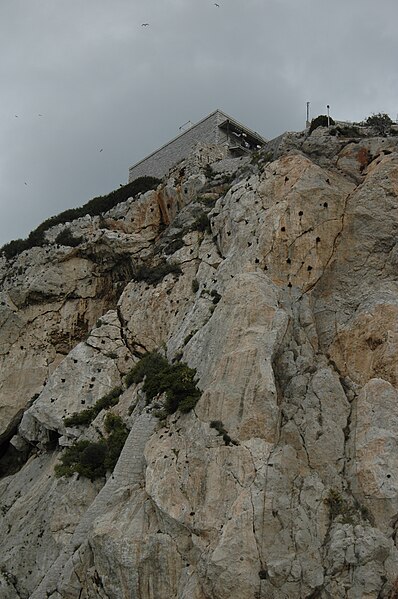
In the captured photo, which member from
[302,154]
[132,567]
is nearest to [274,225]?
[302,154]

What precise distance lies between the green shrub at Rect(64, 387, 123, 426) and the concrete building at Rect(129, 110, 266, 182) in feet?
61.5

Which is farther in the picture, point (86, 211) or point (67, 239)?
point (86, 211)

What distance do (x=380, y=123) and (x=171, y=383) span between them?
17.9m

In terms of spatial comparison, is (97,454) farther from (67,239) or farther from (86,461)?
(67,239)

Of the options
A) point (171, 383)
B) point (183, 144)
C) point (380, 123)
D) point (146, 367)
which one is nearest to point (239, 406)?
point (171, 383)

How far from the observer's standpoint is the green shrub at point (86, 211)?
37.2m

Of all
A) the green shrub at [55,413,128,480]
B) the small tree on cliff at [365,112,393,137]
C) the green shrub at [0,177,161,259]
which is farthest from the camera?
the green shrub at [0,177,161,259]

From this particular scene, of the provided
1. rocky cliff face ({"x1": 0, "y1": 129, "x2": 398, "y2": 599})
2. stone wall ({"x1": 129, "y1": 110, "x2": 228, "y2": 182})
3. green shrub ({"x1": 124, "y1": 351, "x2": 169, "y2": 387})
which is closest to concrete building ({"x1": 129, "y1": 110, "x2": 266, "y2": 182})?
stone wall ({"x1": 129, "y1": 110, "x2": 228, "y2": 182})

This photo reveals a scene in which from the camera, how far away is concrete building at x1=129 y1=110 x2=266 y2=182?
130 feet

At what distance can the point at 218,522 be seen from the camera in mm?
16234

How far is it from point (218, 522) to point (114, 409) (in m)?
8.66

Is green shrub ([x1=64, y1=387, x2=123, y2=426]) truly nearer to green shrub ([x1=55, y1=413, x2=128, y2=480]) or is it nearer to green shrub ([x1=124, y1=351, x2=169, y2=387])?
green shrub ([x1=124, y1=351, x2=169, y2=387])

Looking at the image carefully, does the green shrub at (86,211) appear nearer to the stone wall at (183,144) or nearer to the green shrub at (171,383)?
the stone wall at (183,144)

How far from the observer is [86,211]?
126 feet
